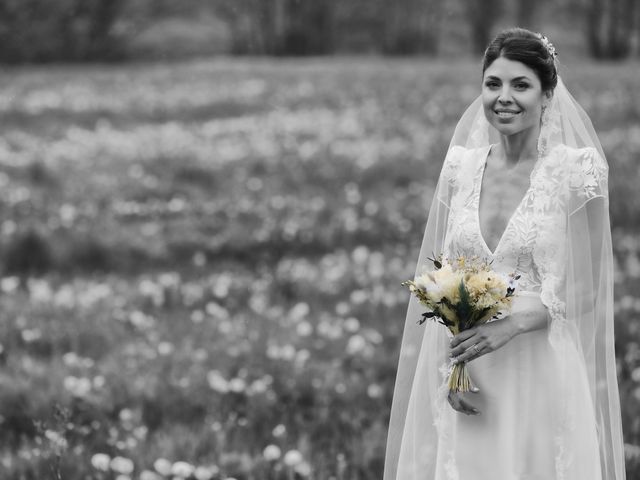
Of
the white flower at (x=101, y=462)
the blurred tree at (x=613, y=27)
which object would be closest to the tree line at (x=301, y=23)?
the blurred tree at (x=613, y=27)

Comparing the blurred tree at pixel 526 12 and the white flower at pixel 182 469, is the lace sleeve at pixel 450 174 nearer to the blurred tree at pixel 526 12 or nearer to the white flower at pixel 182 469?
the white flower at pixel 182 469

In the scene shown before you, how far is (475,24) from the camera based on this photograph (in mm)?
47188

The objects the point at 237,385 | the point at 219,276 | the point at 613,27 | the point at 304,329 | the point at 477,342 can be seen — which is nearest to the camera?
the point at 477,342

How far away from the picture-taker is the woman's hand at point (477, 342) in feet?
9.36

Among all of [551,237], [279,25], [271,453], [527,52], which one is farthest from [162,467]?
[279,25]

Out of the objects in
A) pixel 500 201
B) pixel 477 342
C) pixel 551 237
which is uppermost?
pixel 500 201

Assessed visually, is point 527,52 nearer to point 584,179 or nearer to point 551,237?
point 584,179

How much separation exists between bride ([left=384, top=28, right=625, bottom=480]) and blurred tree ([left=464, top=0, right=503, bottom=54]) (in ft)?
147

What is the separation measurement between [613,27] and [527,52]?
4189 cm

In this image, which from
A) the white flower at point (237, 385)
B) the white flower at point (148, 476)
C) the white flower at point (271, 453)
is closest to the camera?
the white flower at point (148, 476)

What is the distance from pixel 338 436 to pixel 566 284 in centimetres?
216

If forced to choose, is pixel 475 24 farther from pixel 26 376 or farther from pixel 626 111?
pixel 26 376

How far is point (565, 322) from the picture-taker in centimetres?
310

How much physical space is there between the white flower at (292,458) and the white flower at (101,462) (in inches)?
33.9
